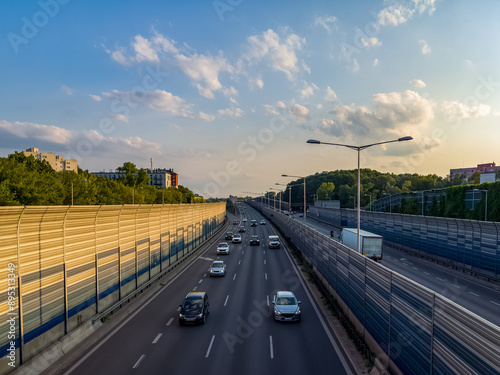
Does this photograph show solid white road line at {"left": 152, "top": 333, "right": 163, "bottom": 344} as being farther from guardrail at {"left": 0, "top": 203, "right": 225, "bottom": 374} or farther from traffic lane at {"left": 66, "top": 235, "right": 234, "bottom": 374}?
guardrail at {"left": 0, "top": 203, "right": 225, "bottom": 374}

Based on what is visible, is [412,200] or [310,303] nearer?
[310,303]

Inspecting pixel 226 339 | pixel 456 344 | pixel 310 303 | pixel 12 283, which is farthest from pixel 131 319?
pixel 456 344

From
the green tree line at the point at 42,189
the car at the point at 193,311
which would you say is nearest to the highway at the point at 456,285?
the car at the point at 193,311

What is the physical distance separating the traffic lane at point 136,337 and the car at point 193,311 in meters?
1.29

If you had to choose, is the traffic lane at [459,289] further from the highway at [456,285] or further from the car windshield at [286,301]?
the car windshield at [286,301]

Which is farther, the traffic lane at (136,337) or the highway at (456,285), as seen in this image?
the highway at (456,285)

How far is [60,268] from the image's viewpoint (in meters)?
15.1

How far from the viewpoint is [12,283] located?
12109 mm

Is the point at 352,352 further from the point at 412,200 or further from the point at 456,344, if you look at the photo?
the point at 412,200

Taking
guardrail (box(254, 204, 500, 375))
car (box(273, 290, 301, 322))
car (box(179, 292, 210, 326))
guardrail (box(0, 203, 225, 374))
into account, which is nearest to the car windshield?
car (box(273, 290, 301, 322))

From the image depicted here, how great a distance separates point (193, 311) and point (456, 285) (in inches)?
939

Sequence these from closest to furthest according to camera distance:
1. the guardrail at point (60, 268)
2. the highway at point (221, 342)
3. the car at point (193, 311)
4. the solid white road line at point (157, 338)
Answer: the guardrail at point (60, 268) < the highway at point (221, 342) < the solid white road line at point (157, 338) < the car at point (193, 311)

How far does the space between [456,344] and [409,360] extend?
3.21 m

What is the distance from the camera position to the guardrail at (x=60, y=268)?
39.7 ft
